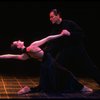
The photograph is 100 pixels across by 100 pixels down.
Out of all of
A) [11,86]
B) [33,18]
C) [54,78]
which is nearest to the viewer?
[54,78]

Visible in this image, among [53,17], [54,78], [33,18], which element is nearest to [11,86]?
[54,78]

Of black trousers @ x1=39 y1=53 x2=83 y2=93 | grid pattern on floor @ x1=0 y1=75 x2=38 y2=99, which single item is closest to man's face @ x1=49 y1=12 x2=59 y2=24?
black trousers @ x1=39 y1=53 x2=83 y2=93

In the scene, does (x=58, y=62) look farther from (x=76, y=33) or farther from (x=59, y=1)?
(x=59, y=1)

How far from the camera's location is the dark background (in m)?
11.9

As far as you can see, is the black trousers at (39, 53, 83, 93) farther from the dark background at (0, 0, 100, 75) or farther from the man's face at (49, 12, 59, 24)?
the dark background at (0, 0, 100, 75)

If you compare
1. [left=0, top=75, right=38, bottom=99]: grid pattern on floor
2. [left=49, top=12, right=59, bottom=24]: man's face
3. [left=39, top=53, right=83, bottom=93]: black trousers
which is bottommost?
[left=0, top=75, right=38, bottom=99]: grid pattern on floor

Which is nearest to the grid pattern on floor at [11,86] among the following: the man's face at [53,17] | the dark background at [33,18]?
the man's face at [53,17]

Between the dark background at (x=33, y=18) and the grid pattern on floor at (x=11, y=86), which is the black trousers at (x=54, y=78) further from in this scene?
the dark background at (x=33, y=18)

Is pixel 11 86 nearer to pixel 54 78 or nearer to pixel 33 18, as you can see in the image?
pixel 54 78

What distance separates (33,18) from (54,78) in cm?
476

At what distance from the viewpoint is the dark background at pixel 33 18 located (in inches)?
469

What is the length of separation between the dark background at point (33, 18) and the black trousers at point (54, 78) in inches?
167

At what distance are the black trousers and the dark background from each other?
4.23 meters

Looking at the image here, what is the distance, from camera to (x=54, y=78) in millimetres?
7656
